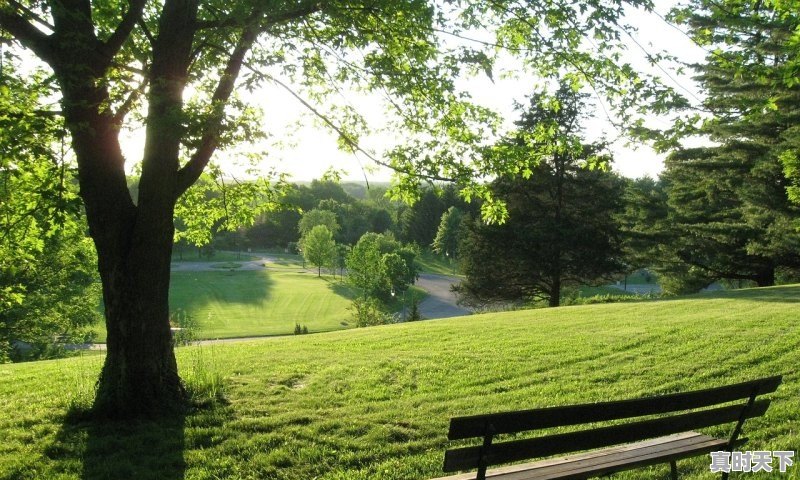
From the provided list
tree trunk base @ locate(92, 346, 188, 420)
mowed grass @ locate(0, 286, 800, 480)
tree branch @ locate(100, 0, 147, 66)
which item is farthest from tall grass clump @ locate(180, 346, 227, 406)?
tree branch @ locate(100, 0, 147, 66)

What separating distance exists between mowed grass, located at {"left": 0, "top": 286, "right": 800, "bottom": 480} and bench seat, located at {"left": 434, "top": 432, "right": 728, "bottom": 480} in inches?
14.3

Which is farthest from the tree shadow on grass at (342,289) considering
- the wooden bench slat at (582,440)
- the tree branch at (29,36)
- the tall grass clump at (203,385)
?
A: the wooden bench slat at (582,440)

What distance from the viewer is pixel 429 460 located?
5559 millimetres

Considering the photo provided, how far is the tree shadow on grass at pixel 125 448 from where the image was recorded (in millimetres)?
5305

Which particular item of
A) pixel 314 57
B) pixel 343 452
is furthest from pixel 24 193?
pixel 343 452

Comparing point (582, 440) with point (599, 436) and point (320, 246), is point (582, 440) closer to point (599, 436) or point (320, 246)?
point (599, 436)

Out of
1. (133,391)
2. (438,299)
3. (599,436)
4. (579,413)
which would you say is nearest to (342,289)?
(438,299)

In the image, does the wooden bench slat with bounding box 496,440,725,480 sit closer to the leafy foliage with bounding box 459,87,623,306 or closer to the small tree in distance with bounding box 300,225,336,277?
the leafy foliage with bounding box 459,87,623,306

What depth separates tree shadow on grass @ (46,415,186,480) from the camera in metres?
5.30

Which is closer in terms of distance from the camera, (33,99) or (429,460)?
(429,460)

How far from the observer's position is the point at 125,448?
590 centimetres

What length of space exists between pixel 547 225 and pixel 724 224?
8.90m

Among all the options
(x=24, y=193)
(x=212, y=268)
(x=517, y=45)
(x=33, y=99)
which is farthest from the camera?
(x=212, y=268)

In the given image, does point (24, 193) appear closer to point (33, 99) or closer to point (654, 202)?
point (33, 99)
